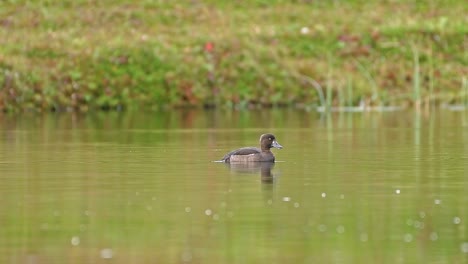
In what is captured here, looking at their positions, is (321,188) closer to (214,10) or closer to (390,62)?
(390,62)

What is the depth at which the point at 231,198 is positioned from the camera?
18500mm

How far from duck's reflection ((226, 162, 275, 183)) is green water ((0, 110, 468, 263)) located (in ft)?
0.16

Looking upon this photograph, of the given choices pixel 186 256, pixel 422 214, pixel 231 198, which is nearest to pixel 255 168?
pixel 231 198

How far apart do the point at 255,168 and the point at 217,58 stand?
22.7m

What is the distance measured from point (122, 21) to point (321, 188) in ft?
101

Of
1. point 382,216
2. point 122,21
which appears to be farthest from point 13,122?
point 382,216

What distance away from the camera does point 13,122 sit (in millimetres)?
37781

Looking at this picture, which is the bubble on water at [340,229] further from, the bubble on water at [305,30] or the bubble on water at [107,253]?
the bubble on water at [305,30]

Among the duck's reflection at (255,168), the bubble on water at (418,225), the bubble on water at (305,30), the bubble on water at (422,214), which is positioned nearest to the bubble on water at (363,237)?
the bubble on water at (418,225)

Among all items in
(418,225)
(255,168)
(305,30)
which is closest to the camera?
(418,225)

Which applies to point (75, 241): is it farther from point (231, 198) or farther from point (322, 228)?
point (231, 198)

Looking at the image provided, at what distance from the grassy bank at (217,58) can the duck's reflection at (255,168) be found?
18309 millimetres

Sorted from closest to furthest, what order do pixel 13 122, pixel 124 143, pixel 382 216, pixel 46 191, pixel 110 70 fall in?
pixel 382 216
pixel 46 191
pixel 124 143
pixel 13 122
pixel 110 70

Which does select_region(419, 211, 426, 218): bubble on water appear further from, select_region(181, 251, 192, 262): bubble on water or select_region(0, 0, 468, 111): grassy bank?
select_region(0, 0, 468, 111): grassy bank
